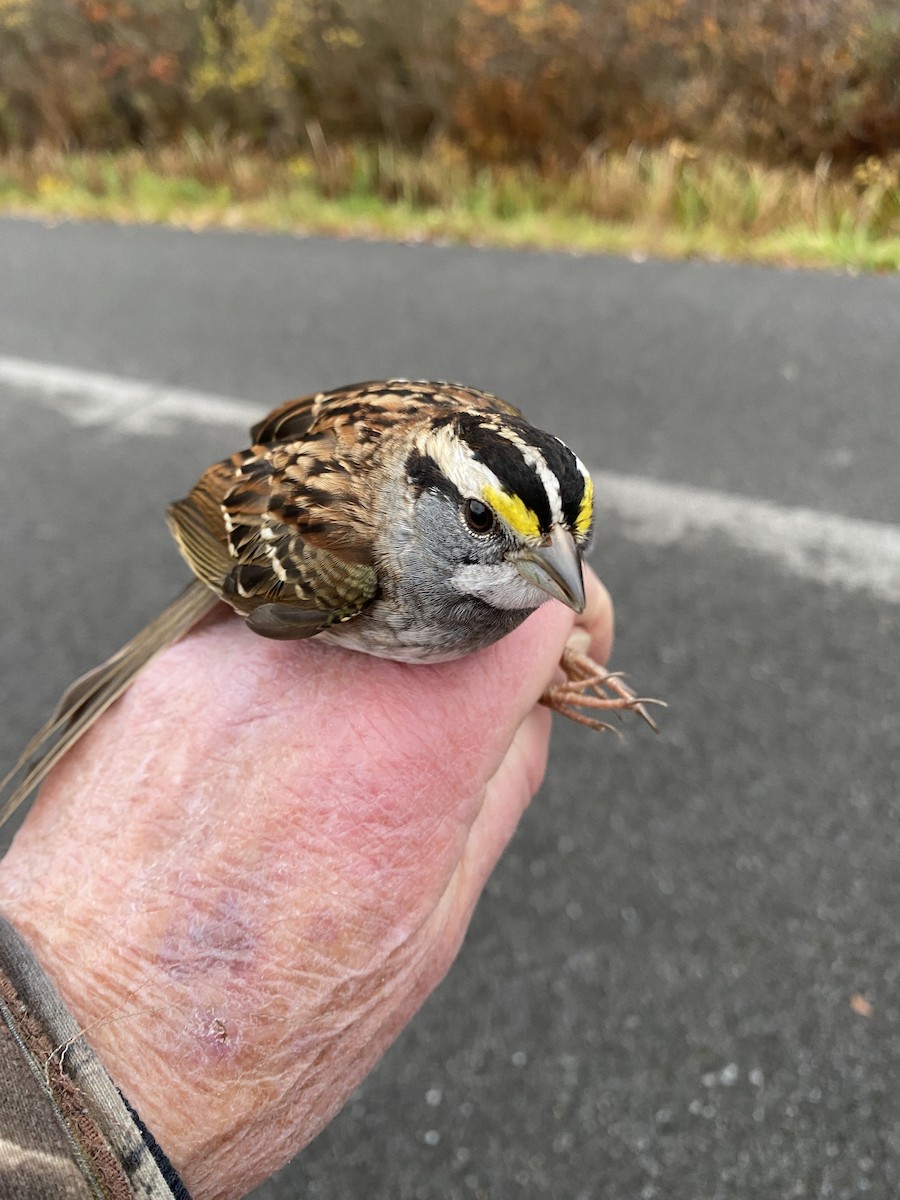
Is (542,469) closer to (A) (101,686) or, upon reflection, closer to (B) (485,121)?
(A) (101,686)

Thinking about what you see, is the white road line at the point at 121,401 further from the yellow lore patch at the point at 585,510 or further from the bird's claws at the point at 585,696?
the yellow lore patch at the point at 585,510

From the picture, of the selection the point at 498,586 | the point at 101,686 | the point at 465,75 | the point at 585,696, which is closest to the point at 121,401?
the point at 101,686

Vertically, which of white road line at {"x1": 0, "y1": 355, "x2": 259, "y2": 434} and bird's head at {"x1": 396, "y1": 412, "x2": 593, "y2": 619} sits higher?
bird's head at {"x1": 396, "y1": 412, "x2": 593, "y2": 619}

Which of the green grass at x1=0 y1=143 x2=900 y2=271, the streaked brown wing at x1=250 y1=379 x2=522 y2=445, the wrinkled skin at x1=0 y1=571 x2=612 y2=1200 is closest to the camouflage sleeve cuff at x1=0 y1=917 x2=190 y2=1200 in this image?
the wrinkled skin at x1=0 y1=571 x2=612 y2=1200

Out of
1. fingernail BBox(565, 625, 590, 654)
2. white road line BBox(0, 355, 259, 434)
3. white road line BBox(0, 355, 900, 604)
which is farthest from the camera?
white road line BBox(0, 355, 259, 434)

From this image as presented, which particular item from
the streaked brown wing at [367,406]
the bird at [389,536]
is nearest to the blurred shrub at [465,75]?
the streaked brown wing at [367,406]

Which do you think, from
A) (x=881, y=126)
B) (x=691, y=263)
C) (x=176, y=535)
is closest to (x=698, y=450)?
(x=691, y=263)

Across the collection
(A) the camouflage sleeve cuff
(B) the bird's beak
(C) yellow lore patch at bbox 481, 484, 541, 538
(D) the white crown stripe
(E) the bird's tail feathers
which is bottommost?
(E) the bird's tail feathers

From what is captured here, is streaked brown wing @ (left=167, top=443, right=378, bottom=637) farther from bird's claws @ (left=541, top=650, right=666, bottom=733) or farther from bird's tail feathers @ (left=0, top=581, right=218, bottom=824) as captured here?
bird's claws @ (left=541, top=650, right=666, bottom=733)
